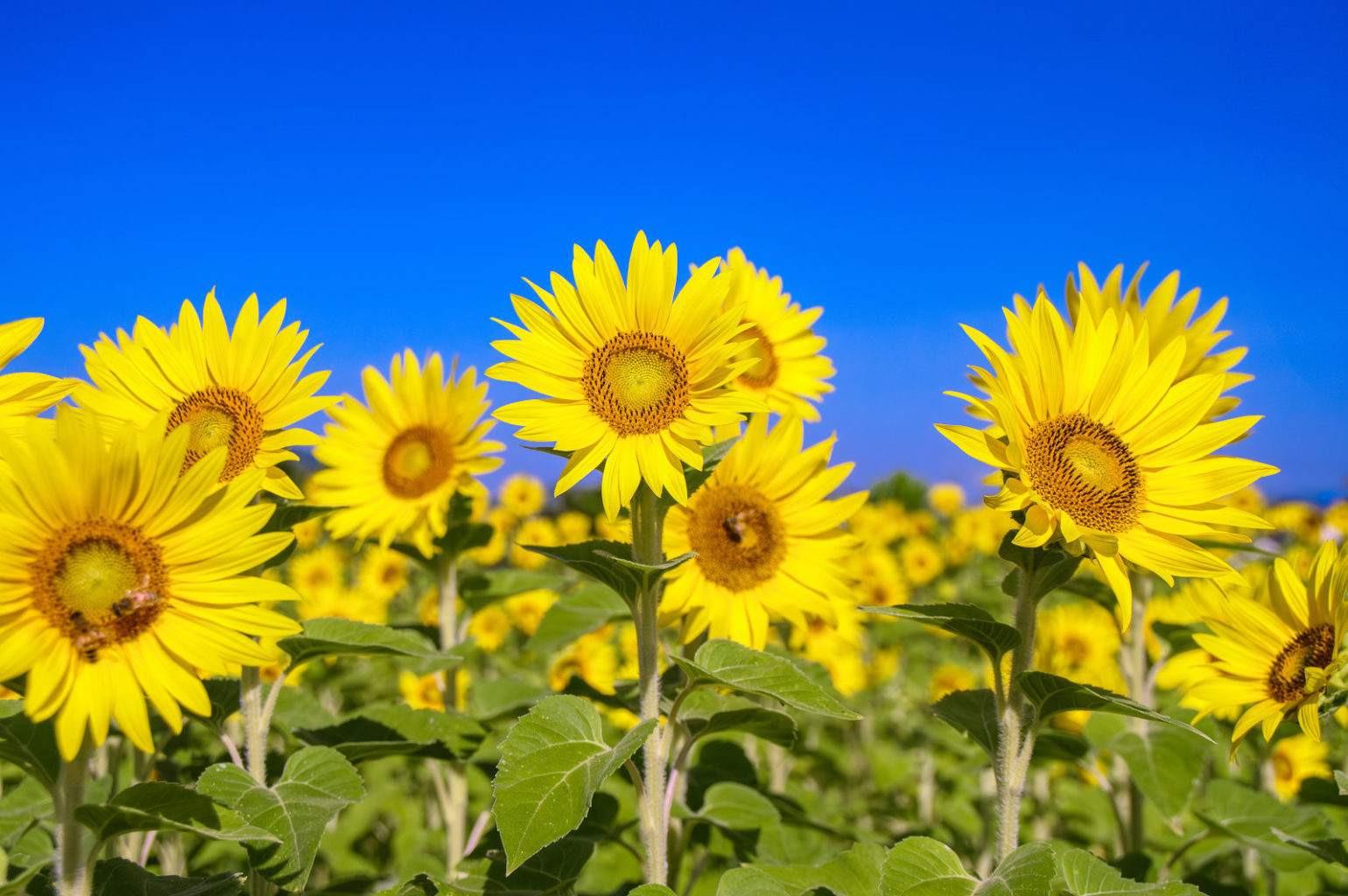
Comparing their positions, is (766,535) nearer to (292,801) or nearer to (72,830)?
(292,801)

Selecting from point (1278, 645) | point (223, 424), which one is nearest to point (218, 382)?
point (223, 424)

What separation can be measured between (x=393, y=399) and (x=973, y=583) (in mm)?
7982

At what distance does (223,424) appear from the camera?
2.45m

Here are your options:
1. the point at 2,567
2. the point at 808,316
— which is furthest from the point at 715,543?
the point at 2,567

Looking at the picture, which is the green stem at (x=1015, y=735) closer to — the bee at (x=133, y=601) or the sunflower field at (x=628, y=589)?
the sunflower field at (x=628, y=589)

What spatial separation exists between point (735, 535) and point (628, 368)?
0.90m

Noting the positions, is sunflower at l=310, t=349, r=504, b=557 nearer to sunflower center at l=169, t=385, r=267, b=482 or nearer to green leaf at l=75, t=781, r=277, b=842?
sunflower center at l=169, t=385, r=267, b=482

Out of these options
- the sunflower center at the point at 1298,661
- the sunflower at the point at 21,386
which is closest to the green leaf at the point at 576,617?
the sunflower at the point at 21,386

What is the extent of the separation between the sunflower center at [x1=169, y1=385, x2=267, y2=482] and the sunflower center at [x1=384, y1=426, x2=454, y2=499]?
1.48m

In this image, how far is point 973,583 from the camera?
34.0 ft

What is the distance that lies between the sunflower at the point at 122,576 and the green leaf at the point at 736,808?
5.88 feet

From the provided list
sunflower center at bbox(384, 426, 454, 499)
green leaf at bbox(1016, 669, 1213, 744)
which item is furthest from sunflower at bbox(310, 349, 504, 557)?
green leaf at bbox(1016, 669, 1213, 744)

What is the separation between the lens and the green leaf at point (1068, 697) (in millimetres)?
1984

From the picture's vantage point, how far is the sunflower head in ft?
10.1
